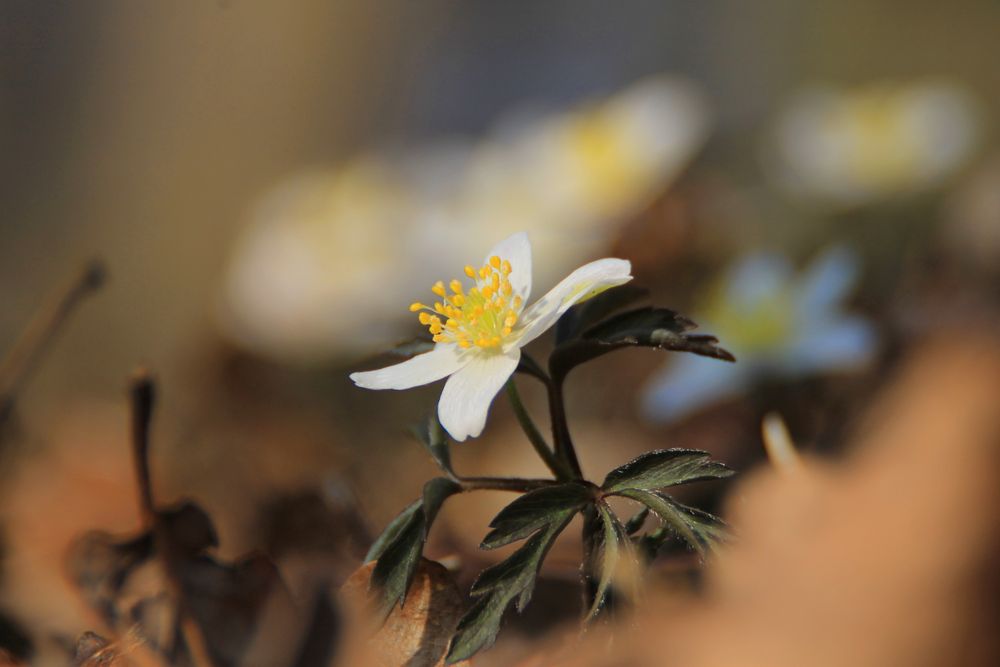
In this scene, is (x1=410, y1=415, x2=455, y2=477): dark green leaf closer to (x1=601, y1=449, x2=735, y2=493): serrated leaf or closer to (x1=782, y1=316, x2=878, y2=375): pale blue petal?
(x1=601, y1=449, x2=735, y2=493): serrated leaf

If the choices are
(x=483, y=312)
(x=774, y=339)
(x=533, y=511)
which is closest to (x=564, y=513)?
(x=533, y=511)

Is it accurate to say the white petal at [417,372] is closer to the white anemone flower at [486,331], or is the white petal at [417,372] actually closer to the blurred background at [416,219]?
the white anemone flower at [486,331]

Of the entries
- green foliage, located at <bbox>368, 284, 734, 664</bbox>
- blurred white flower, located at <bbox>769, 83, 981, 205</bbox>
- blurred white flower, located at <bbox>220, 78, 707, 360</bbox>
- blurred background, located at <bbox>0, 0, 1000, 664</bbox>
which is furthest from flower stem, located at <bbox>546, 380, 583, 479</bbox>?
blurred white flower, located at <bbox>769, 83, 981, 205</bbox>

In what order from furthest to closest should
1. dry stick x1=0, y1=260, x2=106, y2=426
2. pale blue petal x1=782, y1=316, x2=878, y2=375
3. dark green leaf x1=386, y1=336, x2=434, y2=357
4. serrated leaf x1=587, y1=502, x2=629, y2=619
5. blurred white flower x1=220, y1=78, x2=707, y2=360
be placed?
blurred white flower x1=220, y1=78, x2=707, y2=360, pale blue petal x1=782, y1=316, x2=878, y2=375, dry stick x1=0, y1=260, x2=106, y2=426, dark green leaf x1=386, y1=336, x2=434, y2=357, serrated leaf x1=587, y1=502, x2=629, y2=619

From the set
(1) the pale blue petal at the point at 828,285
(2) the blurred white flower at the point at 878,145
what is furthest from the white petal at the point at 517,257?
(2) the blurred white flower at the point at 878,145

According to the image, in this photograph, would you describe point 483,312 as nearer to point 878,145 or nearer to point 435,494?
point 435,494
